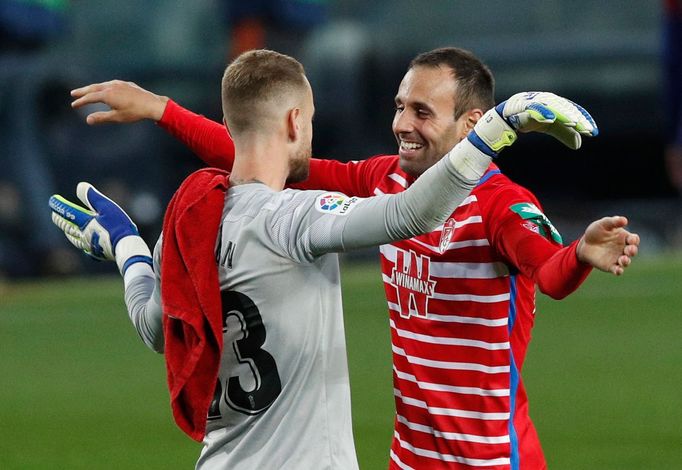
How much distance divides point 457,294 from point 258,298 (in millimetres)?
829

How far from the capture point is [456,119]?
472 centimetres

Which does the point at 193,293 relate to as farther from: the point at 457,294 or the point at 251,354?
the point at 457,294

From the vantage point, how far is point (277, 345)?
3.99 m

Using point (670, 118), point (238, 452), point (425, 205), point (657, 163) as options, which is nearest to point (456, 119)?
point (425, 205)

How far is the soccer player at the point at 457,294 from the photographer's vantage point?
447 cm

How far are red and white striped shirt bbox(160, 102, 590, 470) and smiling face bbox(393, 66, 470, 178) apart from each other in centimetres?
21

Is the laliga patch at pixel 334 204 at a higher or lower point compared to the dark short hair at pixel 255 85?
lower

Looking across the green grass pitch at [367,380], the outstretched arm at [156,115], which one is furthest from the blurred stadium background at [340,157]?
the outstretched arm at [156,115]

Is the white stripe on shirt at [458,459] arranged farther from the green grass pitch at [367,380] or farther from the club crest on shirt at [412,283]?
the green grass pitch at [367,380]

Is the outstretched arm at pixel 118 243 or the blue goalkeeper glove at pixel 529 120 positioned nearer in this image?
the blue goalkeeper glove at pixel 529 120

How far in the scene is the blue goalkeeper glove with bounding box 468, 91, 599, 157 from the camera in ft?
12.0

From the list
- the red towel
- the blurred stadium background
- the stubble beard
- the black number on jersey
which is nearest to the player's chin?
the stubble beard

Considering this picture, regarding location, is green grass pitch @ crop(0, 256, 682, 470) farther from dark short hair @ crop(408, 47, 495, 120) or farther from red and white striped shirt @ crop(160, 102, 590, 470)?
dark short hair @ crop(408, 47, 495, 120)

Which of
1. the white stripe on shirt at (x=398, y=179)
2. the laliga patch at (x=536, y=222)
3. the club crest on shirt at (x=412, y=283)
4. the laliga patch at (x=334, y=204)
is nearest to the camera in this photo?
the laliga patch at (x=334, y=204)
